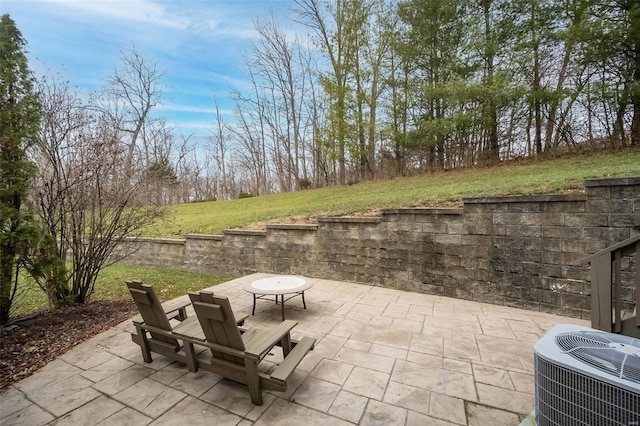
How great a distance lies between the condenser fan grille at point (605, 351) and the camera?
3.81 feet

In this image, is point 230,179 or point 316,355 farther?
point 230,179

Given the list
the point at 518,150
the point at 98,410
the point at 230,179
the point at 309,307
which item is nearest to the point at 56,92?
the point at 98,410

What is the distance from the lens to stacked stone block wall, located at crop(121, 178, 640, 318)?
3.33 m

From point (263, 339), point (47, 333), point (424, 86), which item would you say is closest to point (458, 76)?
point (424, 86)

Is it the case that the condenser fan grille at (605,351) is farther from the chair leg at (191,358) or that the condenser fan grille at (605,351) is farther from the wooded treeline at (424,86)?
the wooded treeline at (424,86)

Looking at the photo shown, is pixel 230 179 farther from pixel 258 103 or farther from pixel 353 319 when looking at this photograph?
pixel 353 319

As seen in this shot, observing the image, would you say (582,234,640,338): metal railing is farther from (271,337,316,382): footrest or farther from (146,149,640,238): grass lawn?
(271,337,316,382): footrest

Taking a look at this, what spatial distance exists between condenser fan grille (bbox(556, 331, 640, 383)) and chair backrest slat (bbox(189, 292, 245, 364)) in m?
1.99

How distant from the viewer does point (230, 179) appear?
2369 cm

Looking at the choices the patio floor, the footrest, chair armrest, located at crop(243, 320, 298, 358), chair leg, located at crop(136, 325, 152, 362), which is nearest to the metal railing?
the patio floor

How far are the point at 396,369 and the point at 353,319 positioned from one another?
113 centimetres

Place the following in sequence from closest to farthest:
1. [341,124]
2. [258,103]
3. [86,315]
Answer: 1. [86,315]
2. [341,124]
3. [258,103]

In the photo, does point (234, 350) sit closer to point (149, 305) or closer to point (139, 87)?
point (149, 305)

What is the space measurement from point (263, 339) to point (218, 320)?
0.47 m
